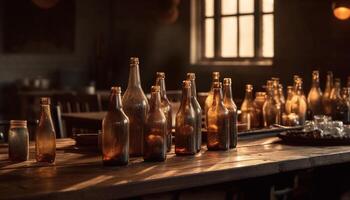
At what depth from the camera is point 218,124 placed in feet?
8.46

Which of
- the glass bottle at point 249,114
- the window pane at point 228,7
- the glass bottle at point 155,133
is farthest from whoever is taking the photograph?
the window pane at point 228,7

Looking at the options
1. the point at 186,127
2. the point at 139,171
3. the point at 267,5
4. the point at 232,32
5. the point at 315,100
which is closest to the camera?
the point at 139,171

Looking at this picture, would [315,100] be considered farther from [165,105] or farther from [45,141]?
[45,141]

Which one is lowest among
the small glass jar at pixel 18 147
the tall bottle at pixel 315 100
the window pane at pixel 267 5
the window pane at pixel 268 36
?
the small glass jar at pixel 18 147

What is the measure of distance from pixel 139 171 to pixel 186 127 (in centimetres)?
44

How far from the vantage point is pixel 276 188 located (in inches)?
122

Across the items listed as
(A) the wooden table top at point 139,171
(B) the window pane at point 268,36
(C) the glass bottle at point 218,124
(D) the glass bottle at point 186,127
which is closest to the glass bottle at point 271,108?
(A) the wooden table top at point 139,171

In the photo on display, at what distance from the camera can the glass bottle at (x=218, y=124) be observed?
8.46 ft

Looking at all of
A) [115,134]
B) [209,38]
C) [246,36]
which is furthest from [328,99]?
[209,38]

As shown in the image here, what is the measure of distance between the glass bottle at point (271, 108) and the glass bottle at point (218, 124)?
82cm

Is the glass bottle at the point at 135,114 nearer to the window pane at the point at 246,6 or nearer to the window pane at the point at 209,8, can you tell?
the window pane at the point at 246,6

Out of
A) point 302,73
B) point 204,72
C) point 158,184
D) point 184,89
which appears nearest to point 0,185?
point 158,184

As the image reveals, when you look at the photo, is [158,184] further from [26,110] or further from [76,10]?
[76,10]

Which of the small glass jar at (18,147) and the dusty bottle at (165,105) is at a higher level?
the dusty bottle at (165,105)
